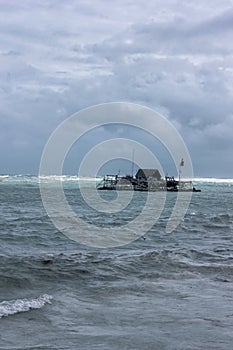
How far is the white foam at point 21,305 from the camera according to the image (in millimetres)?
11008

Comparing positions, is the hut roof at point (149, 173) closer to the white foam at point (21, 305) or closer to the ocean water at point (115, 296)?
the ocean water at point (115, 296)

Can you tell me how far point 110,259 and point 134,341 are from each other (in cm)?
972

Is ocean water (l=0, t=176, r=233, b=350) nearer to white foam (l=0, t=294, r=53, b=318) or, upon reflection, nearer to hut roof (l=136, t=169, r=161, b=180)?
white foam (l=0, t=294, r=53, b=318)

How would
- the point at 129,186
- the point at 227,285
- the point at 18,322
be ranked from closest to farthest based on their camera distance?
the point at 18,322 < the point at 227,285 < the point at 129,186

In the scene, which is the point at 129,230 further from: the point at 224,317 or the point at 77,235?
the point at 224,317

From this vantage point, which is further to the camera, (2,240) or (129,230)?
(129,230)

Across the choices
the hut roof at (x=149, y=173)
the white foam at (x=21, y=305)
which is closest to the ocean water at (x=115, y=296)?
the white foam at (x=21, y=305)

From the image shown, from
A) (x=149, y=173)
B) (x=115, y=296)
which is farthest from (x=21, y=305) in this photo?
(x=149, y=173)

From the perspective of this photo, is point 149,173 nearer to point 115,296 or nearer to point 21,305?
point 115,296

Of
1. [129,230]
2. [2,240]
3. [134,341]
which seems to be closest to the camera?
[134,341]

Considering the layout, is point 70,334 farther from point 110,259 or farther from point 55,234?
point 55,234

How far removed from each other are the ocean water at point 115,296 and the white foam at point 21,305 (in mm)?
21

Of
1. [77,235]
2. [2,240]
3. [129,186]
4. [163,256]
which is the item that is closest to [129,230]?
[77,235]

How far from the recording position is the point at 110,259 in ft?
61.7
